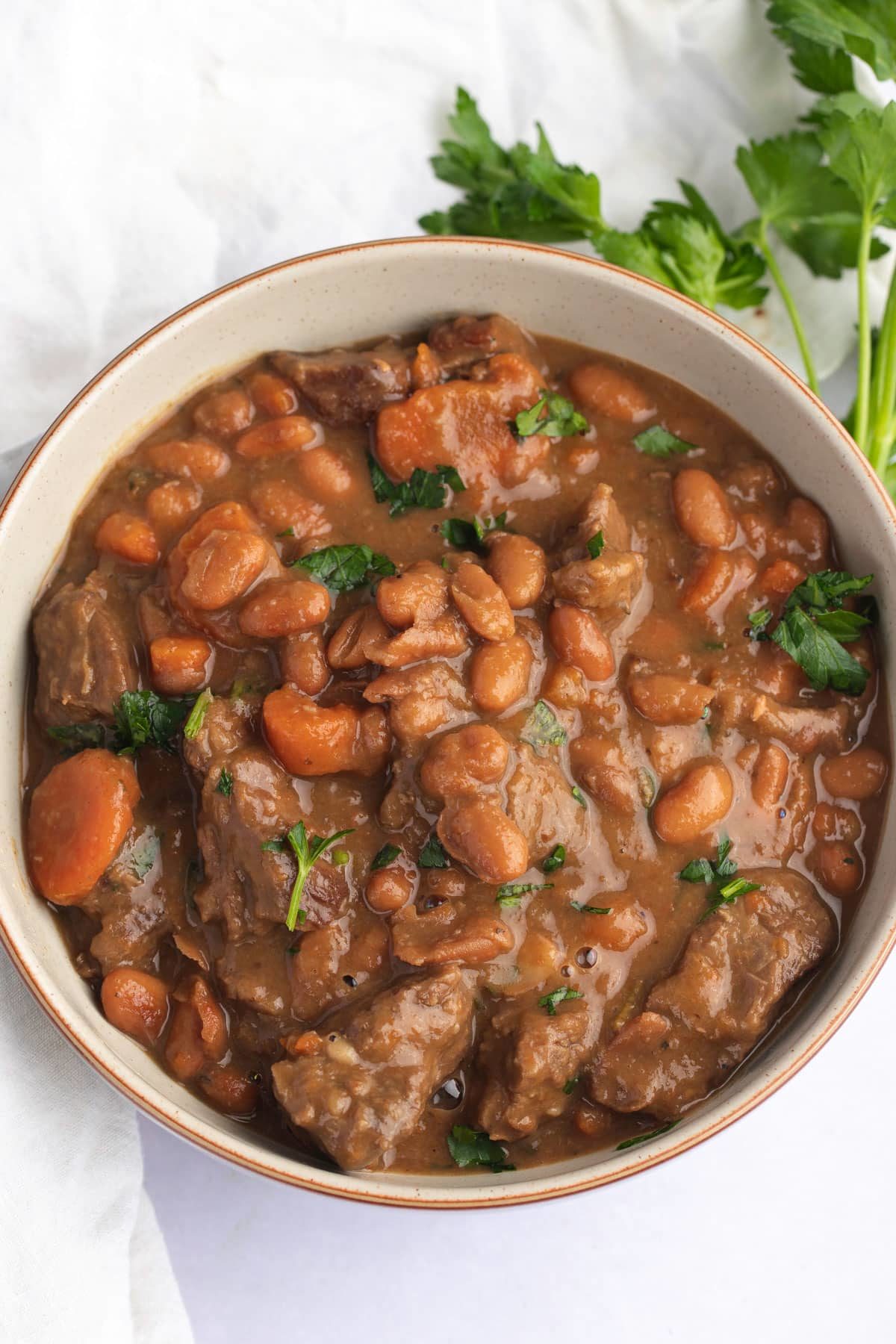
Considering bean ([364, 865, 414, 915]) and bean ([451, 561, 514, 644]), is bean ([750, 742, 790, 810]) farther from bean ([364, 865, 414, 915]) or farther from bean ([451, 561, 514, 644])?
bean ([364, 865, 414, 915])

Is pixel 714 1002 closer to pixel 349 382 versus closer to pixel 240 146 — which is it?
pixel 349 382

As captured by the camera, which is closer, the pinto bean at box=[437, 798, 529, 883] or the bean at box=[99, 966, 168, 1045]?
the pinto bean at box=[437, 798, 529, 883]

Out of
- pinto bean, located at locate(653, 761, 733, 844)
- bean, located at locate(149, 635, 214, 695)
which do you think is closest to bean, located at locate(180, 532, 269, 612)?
bean, located at locate(149, 635, 214, 695)

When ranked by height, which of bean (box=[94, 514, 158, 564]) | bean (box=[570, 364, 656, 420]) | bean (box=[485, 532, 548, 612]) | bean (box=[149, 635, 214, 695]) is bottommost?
bean (box=[149, 635, 214, 695])

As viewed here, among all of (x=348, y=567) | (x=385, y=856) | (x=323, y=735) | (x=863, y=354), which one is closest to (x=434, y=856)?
(x=385, y=856)

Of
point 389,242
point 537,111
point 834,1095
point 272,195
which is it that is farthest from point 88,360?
point 834,1095

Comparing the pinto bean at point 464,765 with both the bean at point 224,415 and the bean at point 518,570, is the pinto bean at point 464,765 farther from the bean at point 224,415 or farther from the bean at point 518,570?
the bean at point 224,415
